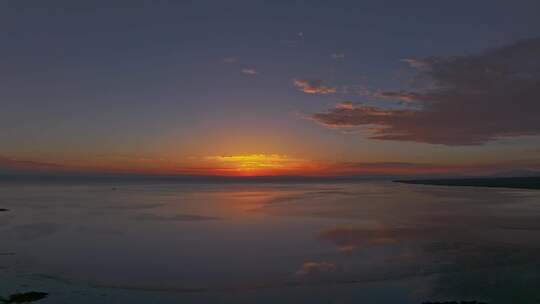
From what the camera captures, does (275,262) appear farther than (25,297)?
Yes

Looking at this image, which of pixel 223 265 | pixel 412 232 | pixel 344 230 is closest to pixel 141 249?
pixel 223 265

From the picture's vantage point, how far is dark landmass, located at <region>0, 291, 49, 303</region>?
13930 millimetres

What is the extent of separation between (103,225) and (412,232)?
2471cm

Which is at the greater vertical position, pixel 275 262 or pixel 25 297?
pixel 25 297

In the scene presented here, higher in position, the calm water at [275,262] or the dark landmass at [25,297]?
the dark landmass at [25,297]

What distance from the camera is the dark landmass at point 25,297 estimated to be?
1393cm

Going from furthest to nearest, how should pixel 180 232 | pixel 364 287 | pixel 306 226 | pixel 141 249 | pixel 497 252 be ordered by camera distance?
pixel 306 226
pixel 180 232
pixel 141 249
pixel 497 252
pixel 364 287

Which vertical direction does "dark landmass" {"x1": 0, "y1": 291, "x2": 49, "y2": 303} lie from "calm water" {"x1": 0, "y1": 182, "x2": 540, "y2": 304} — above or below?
above

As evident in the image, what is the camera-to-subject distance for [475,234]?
93.6 ft

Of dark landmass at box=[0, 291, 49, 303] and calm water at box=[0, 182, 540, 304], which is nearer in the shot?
dark landmass at box=[0, 291, 49, 303]

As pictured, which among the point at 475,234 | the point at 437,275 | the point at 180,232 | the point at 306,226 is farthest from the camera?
the point at 306,226

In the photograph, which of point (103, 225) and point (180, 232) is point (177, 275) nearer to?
point (180, 232)

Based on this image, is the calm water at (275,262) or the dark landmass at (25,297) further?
the calm water at (275,262)

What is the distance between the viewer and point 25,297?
14.3 metres
